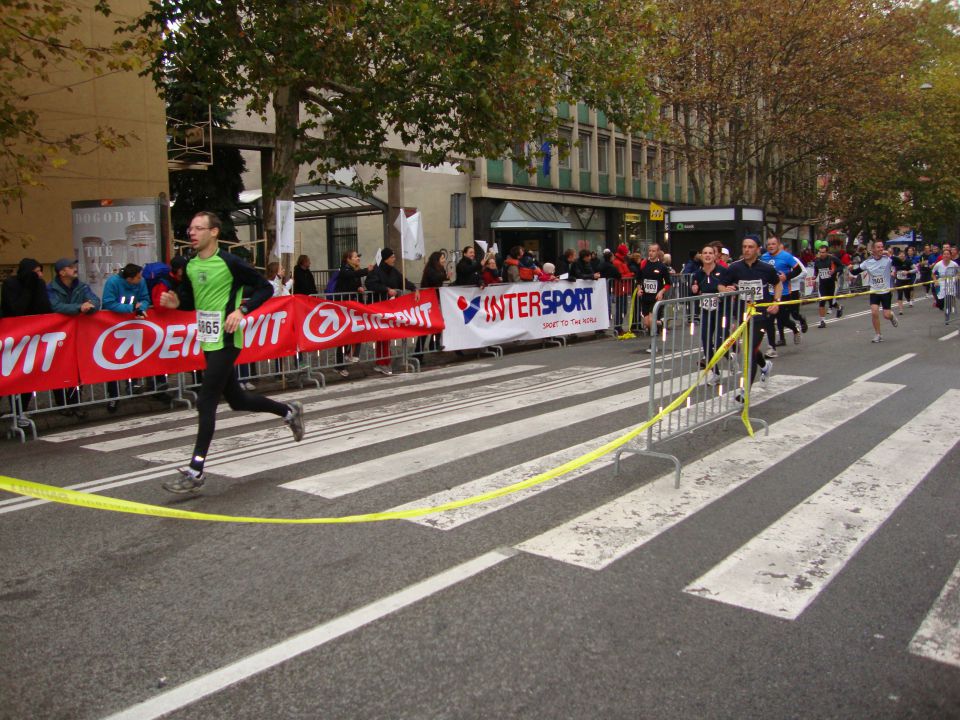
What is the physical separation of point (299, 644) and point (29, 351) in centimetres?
659

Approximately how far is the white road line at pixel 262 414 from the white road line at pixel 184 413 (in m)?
0.08

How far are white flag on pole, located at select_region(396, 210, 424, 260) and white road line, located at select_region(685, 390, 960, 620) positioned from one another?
32.2 feet

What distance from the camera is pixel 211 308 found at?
6238 mm

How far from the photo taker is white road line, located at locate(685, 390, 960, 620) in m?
4.23

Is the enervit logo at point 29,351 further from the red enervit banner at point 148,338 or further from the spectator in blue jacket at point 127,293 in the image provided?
the spectator in blue jacket at point 127,293

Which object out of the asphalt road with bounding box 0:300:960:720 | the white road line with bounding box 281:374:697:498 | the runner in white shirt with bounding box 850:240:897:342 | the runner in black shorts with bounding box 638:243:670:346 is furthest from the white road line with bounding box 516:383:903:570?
the runner in black shorts with bounding box 638:243:670:346

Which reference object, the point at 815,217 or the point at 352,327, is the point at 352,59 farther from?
the point at 815,217

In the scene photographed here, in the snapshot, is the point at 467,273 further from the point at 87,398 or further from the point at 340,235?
the point at 340,235

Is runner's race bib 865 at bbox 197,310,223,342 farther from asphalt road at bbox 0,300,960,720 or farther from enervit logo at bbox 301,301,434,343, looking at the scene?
enervit logo at bbox 301,301,434,343

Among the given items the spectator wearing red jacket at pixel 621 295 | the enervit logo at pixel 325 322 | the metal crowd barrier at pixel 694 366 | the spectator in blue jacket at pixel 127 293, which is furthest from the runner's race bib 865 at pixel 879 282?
the spectator in blue jacket at pixel 127 293

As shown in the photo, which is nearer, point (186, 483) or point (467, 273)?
point (186, 483)

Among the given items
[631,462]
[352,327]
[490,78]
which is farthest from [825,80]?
[631,462]

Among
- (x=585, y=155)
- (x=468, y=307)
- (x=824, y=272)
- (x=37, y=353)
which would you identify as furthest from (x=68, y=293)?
(x=585, y=155)

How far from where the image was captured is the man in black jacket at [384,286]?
1317 cm
